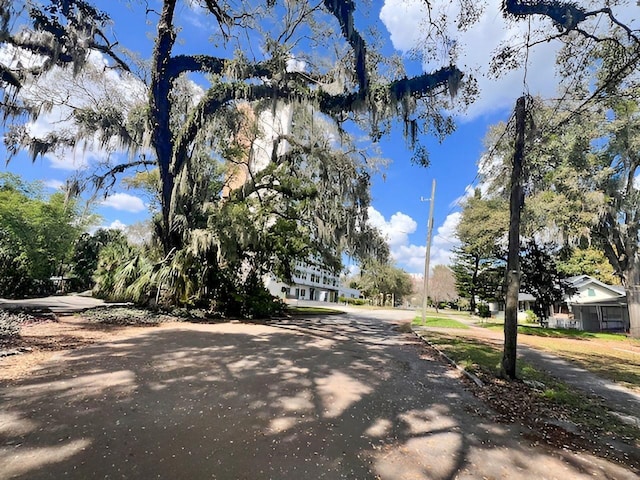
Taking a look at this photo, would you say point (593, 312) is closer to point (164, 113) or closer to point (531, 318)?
point (531, 318)

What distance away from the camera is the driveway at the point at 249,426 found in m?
2.61

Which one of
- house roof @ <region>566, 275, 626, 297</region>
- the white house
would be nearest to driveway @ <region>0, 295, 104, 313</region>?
house roof @ <region>566, 275, 626, 297</region>

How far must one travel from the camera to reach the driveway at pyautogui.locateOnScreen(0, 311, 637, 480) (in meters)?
2.61

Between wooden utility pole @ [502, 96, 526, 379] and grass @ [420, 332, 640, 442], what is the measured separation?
54 cm

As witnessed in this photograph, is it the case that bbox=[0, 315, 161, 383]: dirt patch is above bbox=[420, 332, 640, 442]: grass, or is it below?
below

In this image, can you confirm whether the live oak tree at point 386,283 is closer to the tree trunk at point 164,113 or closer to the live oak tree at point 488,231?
the live oak tree at point 488,231

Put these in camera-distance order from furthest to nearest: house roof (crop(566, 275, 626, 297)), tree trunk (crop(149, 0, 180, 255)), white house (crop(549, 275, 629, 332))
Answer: white house (crop(549, 275, 629, 332))
house roof (crop(566, 275, 626, 297))
tree trunk (crop(149, 0, 180, 255))

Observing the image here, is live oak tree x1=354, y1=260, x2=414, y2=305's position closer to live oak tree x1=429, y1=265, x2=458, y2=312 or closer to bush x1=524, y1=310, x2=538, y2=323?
live oak tree x1=429, y1=265, x2=458, y2=312

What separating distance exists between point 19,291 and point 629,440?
2205cm

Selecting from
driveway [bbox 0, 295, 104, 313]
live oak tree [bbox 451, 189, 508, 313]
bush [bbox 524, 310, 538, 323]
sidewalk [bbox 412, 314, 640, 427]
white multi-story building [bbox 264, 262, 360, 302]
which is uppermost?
live oak tree [bbox 451, 189, 508, 313]

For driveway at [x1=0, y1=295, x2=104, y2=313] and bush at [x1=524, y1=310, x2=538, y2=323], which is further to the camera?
bush at [x1=524, y1=310, x2=538, y2=323]

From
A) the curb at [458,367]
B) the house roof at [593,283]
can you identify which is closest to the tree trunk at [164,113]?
the curb at [458,367]

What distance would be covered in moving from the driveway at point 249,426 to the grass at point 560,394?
111 cm

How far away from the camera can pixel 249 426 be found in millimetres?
3391
